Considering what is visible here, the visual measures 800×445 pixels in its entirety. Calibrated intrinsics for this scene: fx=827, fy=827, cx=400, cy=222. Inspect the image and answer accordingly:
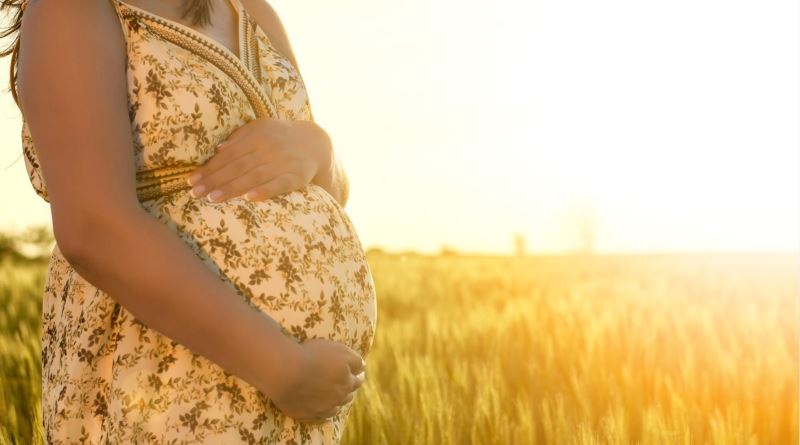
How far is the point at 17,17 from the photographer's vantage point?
1.69 metres

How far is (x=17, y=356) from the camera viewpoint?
2953 mm

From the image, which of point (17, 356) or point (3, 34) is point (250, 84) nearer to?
point (3, 34)

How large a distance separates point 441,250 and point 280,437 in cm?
2767

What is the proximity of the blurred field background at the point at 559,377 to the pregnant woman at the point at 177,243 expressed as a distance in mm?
733

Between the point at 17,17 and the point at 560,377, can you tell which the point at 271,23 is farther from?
the point at 560,377

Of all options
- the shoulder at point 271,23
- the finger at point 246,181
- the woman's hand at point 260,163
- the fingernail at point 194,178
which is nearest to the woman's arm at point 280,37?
the shoulder at point 271,23

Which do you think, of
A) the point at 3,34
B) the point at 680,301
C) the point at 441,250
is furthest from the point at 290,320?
the point at 441,250

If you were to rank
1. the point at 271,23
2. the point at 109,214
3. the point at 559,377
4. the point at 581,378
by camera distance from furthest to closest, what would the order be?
the point at 559,377 < the point at 581,378 < the point at 271,23 < the point at 109,214

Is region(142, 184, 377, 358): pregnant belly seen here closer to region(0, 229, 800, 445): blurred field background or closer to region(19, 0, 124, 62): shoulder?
region(19, 0, 124, 62): shoulder

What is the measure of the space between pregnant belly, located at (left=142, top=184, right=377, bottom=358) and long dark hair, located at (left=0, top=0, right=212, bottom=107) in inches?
13.4

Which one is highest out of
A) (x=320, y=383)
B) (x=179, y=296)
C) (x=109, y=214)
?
(x=109, y=214)

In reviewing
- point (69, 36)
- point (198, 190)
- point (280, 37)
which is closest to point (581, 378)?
point (280, 37)

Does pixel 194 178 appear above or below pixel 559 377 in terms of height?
above

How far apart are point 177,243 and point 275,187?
0.25 meters
